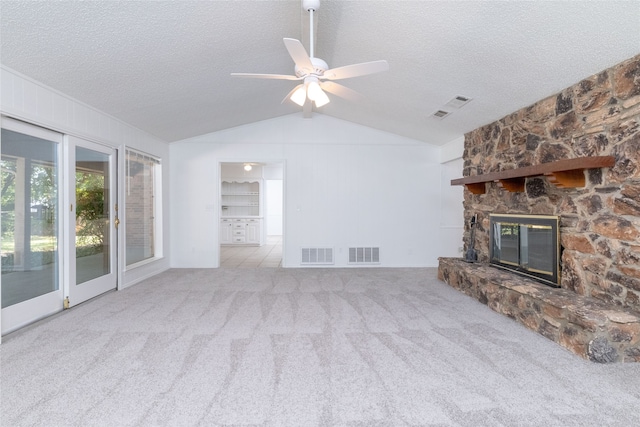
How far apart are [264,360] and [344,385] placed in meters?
0.64

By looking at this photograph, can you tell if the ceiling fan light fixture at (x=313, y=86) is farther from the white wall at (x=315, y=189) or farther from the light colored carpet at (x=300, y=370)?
the white wall at (x=315, y=189)

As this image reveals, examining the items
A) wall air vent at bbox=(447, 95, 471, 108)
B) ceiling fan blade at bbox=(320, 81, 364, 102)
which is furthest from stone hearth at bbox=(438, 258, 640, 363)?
ceiling fan blade at bbox=(320, 81, 364, 102)

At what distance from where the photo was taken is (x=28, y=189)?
3057 millimetres

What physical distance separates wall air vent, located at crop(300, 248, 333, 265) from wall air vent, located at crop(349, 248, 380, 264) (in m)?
0.40

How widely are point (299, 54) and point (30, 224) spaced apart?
3.11m

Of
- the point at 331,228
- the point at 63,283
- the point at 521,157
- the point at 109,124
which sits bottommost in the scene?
the point at 63,283

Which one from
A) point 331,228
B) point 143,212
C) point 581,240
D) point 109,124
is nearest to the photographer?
point 581,240

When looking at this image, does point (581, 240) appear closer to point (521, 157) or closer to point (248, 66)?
point (521, 157)

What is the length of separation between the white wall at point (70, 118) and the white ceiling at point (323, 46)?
114 mm

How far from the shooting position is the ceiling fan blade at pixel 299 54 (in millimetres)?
2012

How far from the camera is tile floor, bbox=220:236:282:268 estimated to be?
620cm

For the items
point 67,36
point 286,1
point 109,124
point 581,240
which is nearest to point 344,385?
point 581,240

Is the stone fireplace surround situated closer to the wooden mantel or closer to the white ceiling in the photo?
the wooden mantel

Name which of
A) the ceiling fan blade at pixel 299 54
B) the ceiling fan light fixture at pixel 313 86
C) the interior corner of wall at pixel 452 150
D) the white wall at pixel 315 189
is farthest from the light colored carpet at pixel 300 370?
the interior corner of wall at pixel 452 150
